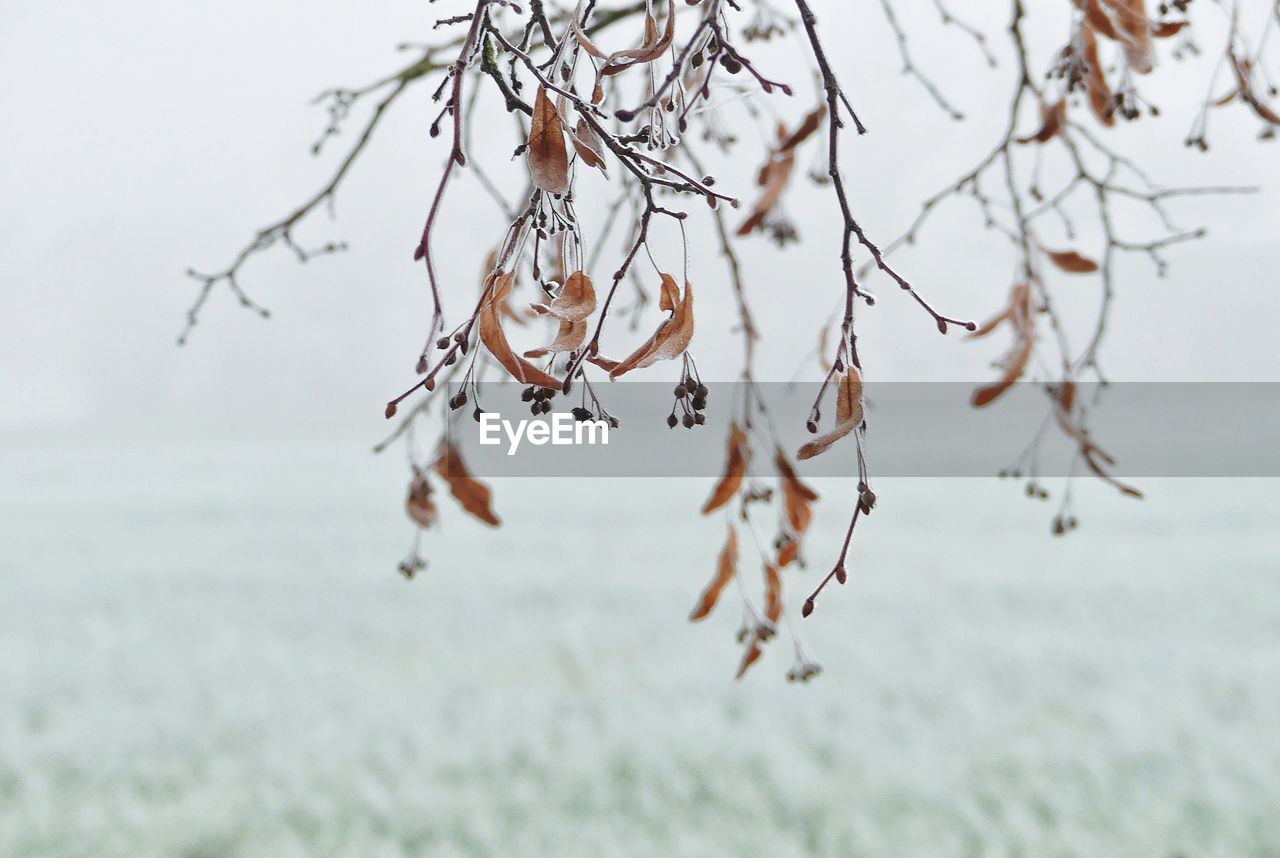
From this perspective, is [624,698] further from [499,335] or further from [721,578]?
[499,335]

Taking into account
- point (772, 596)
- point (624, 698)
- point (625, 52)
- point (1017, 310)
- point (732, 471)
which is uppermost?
point (625, 52)

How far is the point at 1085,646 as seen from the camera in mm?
2805

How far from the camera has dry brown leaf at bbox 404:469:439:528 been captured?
0.94 metres

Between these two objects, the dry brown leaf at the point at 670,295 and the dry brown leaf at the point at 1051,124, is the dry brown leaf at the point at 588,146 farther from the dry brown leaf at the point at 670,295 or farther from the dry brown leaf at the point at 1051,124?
the dry brown leaf at the point at 1051,124

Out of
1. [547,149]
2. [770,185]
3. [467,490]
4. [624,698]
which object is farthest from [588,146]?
[624,698]

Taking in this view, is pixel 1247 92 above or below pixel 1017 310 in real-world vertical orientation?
above

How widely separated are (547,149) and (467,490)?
45 centimetres

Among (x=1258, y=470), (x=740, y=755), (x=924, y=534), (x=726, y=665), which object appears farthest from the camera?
(x=1258, y=470)

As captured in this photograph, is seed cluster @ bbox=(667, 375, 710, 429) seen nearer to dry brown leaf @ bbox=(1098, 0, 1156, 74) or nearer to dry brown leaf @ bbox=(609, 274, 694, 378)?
dry brown leaf @ bbox=(609, 274, 694, 378)

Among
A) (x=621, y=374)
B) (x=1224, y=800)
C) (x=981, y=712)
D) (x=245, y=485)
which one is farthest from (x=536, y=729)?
(x=245, y=485)

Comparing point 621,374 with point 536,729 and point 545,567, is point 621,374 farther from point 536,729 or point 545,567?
point 545,567

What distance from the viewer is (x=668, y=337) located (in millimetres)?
394

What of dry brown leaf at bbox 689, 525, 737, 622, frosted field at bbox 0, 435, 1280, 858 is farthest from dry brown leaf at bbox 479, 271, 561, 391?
frosted field at bbox 0, 435, 1280, 858

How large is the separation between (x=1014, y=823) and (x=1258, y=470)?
13.0 ft
